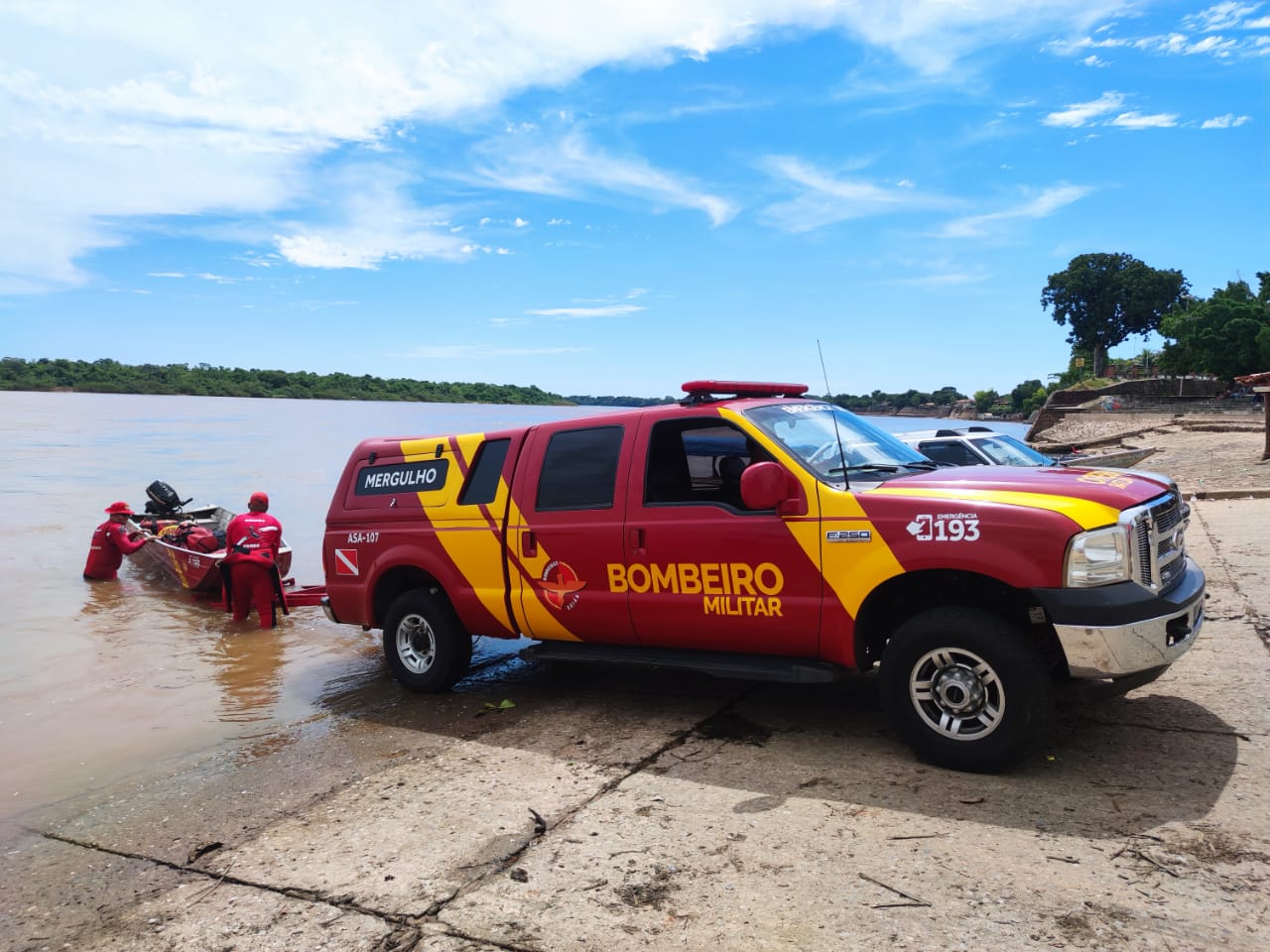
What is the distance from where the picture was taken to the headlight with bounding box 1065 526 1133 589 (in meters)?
4.19

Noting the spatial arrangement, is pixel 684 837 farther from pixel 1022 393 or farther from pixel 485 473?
pixel 1022 393

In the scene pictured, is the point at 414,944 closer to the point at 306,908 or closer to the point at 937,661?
the point at 306,908

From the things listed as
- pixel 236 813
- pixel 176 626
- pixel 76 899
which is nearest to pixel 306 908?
pixel 76 899

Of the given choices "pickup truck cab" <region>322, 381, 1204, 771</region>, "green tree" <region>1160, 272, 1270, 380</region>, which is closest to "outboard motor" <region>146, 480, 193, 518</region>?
"pickup truck cab" <region>322, 381, 1204, 771</region>

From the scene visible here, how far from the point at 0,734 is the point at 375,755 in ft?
12.7

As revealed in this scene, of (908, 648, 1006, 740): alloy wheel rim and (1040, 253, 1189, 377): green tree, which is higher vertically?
(1040, 253, 1189, 377): green tree

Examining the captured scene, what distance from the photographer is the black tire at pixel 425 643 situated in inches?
263

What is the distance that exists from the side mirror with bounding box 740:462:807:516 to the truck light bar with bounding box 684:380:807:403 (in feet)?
3.27

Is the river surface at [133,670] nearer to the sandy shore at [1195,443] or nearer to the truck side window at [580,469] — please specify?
the truck side window at [580,469]

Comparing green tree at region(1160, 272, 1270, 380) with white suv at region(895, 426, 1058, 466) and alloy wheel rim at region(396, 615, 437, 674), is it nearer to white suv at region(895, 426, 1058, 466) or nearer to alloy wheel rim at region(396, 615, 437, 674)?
white suv at region(895, 426, 1058, 466)

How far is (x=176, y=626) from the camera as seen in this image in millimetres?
11797

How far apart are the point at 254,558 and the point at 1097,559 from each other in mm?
9374

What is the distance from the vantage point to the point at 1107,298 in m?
84.1

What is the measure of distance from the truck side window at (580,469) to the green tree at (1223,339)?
4951 centimetres
